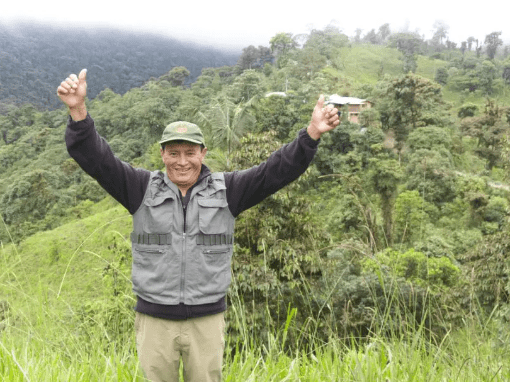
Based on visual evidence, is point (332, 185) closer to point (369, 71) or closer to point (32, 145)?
point (32, 145)

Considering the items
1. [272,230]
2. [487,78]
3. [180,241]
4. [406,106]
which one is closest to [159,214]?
[180,241]

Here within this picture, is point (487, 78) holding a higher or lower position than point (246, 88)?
higher

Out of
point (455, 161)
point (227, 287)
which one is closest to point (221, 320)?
point (227, 287)

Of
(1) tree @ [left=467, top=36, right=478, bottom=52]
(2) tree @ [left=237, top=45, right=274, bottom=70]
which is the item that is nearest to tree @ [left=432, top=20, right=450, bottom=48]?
(1) tree @ [left=467, top=36, right=478, bottom=52]

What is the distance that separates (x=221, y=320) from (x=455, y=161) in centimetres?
2295

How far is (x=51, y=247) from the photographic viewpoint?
64.9ft

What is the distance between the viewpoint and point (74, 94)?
4.29 ft

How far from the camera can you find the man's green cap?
4.83ft

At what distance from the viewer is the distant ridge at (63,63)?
76.0 m

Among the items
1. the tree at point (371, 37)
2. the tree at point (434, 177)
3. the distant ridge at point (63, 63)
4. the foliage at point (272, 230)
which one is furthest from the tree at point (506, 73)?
the distant ridge at point (63, 63)

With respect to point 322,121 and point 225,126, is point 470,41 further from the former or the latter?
point 322,121

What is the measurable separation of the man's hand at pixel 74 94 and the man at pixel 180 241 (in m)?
0.05

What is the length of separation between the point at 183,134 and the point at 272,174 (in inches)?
13.8

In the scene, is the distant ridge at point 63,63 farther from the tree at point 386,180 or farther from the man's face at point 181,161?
the man's face at point 181,161
